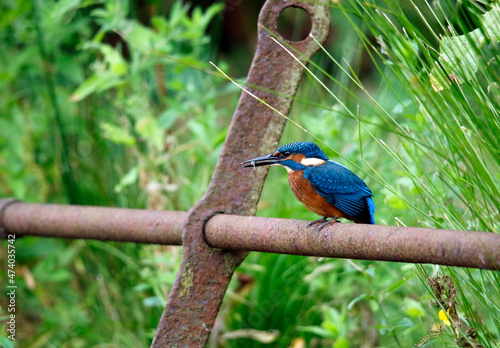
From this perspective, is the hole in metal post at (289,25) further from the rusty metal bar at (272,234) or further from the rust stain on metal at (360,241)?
the rust stain on metal at (360,241)

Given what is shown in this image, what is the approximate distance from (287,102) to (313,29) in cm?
15

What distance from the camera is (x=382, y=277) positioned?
190 centimetres

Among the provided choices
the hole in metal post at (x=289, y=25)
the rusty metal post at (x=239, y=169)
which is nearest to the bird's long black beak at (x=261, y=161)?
the rusty metal post at (x=239, y=169)

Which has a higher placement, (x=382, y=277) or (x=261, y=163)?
(x=261, y=163)

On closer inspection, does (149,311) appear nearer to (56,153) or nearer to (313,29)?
(56,153)

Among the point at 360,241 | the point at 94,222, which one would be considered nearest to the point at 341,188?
the point at 360,241

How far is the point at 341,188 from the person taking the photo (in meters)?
1.29

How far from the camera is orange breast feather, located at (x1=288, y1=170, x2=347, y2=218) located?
51.6 inches

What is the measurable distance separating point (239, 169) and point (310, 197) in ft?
0.72

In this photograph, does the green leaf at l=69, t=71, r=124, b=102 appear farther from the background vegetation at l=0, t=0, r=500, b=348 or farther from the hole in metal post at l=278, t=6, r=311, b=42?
the hole in metal post at l=278, t=6, r=311, b=42

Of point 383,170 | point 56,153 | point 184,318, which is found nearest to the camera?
point 184,318

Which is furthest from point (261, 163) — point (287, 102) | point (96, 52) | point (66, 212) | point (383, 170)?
point (96, 52)

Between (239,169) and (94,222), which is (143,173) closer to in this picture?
(94,222)

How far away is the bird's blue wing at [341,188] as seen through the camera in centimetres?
129
